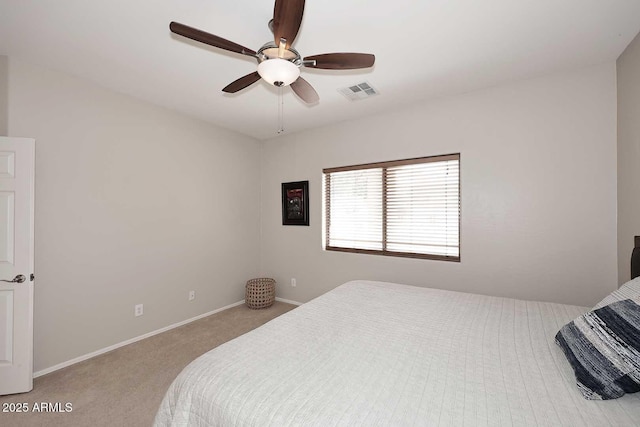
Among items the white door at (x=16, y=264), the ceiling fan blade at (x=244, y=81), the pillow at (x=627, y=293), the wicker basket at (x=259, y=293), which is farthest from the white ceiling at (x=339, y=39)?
the wicker basket at (x=259, y=293)

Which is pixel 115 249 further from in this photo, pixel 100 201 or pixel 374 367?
pixel 374 367

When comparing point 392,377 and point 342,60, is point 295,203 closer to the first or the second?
point 342,60

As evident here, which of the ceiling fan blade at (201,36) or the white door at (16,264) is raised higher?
the ceiling fan blade at (201,36)

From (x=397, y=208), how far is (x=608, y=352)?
7.94ft

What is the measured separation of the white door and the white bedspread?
184cm

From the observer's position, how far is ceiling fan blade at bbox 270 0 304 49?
1328 millimetres

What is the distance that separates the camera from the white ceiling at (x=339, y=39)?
5.63ft

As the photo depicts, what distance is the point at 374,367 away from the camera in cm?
121

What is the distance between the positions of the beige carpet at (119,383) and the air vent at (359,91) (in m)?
2.95

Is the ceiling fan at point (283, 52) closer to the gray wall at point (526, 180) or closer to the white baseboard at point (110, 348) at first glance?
the gray wall at point (526, 180)

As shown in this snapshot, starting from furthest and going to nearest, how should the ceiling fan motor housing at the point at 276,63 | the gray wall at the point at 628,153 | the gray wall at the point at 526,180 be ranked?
the gray wall at the point at 526,180 < the gray wall at the point at 628,153 < the ceiling fan motor housing at the point at 276,63

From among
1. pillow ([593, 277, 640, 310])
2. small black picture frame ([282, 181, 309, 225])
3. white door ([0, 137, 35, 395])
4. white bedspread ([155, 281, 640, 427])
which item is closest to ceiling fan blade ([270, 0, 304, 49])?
→ white bedspread ([155, 281, 640, 427])

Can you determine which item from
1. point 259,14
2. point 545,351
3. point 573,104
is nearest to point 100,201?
point 259,14

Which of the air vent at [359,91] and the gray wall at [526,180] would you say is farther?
the air vent at [359,91]
